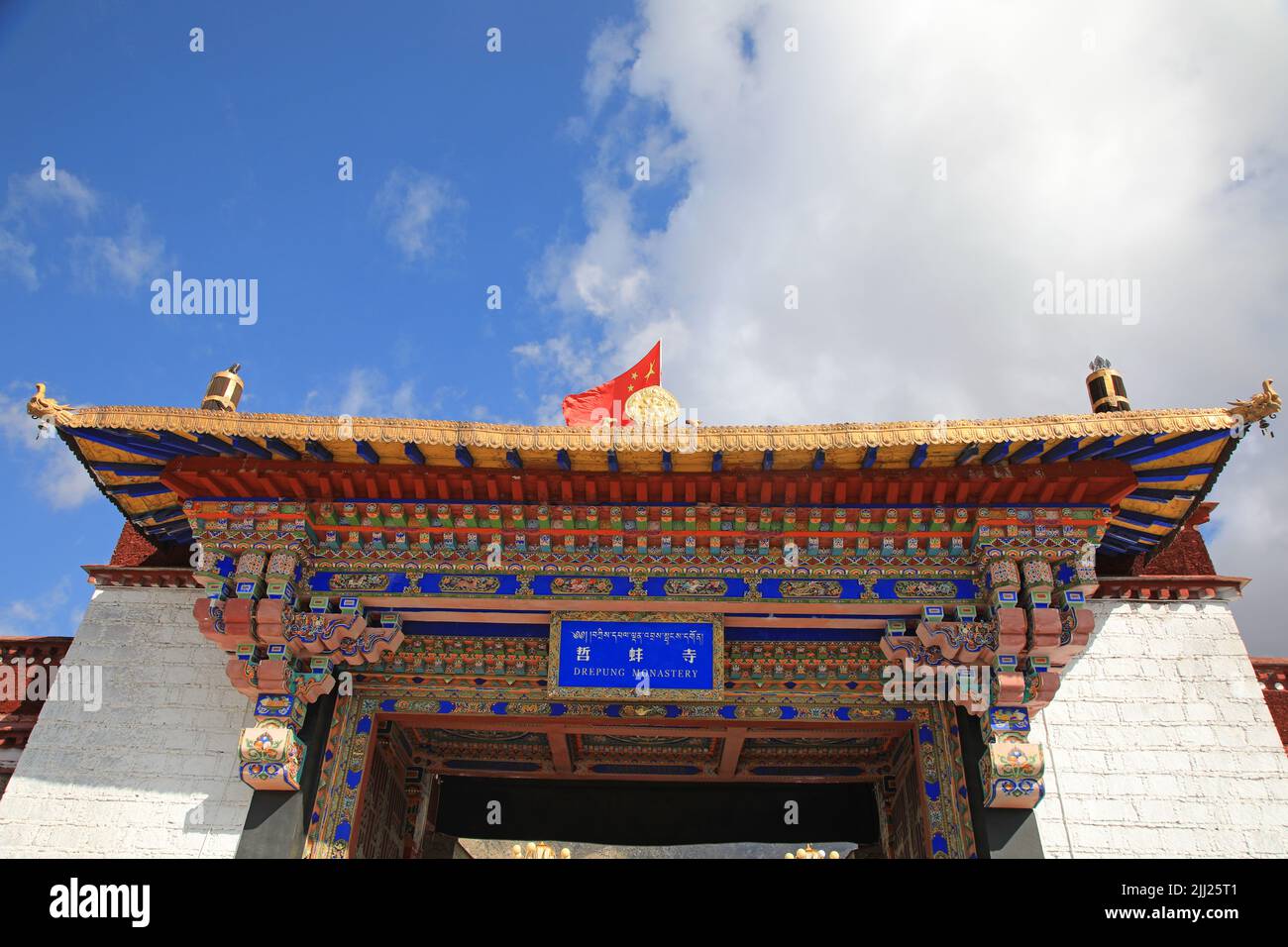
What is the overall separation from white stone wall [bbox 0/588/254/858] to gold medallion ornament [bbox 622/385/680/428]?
4.33 m

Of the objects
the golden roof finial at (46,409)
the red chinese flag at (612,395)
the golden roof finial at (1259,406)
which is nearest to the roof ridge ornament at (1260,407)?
the golden roof finial at (1259,406)

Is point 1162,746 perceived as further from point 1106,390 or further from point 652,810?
point 652,810

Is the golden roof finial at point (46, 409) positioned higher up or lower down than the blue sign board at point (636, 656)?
higher up

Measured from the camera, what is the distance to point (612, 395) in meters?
8.52

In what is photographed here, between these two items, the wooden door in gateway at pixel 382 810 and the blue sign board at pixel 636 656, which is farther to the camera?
the wooden door in gateway at pixel 382 810

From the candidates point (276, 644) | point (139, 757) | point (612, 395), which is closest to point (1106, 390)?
point (612, 395)

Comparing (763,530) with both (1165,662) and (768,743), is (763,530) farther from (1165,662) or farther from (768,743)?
(1165,662)

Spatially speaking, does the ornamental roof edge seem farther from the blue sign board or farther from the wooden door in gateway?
the wooden door in gateway

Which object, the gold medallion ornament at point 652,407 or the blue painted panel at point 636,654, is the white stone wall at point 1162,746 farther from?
the gold medallion ornament at point 652,407

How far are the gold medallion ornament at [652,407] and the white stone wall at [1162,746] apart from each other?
13.7 feet

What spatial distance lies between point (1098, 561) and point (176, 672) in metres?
8.60

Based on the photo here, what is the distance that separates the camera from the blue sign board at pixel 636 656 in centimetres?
735

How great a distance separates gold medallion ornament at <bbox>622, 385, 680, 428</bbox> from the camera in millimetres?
8078

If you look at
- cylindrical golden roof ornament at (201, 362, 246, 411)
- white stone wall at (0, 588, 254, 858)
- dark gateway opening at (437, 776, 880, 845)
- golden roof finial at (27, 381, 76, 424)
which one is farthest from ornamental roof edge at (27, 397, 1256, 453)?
dark gateway opening at (437, 776, 880, 845)
